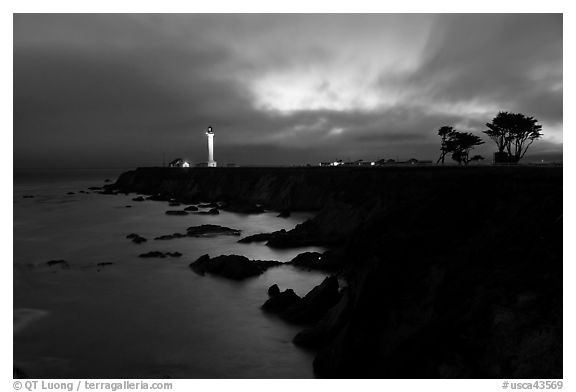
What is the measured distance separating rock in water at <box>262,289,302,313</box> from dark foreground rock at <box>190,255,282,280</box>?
13.9ft

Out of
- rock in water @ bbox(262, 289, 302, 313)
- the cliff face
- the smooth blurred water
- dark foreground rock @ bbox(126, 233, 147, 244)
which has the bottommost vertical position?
the smooth blurred water

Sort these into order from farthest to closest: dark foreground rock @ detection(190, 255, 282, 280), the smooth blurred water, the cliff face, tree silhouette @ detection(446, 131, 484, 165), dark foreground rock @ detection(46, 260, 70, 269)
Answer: tree silhouette @ detection(446, 131, 484, 165) → dark foreground rock @ detection(46, 260, 70, 269) → dark foreground rock @ detection(190, 255, 282, 280) → the smooth blurred water → the cliff face

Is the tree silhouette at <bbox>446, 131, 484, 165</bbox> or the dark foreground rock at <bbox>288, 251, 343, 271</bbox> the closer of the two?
the dark foreground rock at <bbox>288, 251, 343, 271</bbox>

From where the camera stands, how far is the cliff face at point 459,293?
8781 mm

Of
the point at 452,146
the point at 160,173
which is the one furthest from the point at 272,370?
the point at 160,173

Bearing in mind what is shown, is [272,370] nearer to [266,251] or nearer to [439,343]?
[439,343]

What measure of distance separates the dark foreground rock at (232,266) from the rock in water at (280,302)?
4248 millimetres

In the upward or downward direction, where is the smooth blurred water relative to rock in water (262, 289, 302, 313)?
downward

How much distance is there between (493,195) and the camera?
1534cm

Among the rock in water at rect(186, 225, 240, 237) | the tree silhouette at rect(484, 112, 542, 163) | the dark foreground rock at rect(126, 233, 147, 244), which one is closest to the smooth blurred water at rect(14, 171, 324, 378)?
the dark foreground rock at rect(126, 233, 147, 244)

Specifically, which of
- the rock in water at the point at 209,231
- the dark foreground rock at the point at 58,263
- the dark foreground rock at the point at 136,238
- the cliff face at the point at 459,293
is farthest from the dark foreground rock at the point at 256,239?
the cliff face at the point at 459,293

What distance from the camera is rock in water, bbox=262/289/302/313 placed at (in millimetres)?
15523

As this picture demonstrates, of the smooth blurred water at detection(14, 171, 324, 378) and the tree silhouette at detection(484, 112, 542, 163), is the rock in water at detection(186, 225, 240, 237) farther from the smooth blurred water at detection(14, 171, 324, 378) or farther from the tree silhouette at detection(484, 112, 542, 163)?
the tree silhouette at detection(484, 112, 542, 163)
